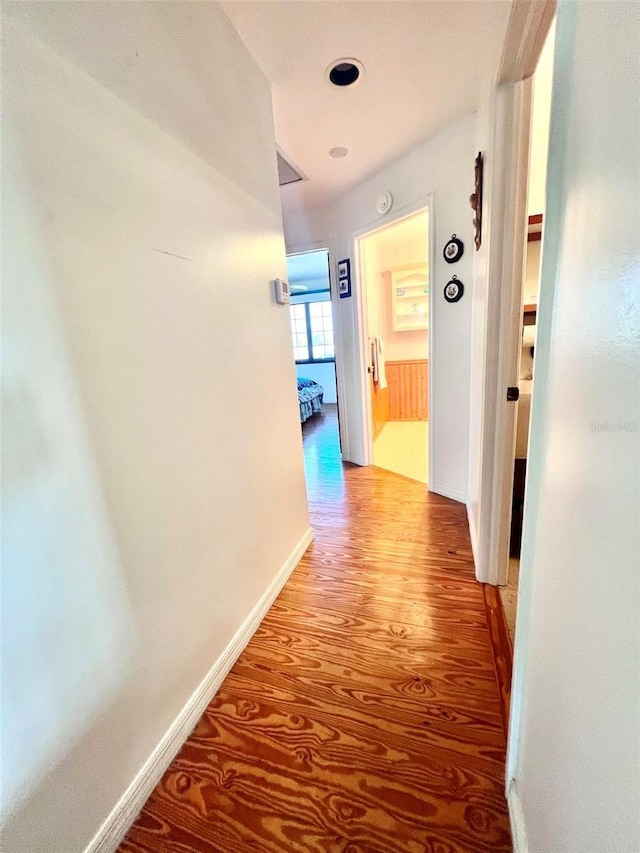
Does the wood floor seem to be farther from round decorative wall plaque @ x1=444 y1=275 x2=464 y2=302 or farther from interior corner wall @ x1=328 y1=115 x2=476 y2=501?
round decorative wall plaque @ x1=444 y1=275 x2=464 y2=302

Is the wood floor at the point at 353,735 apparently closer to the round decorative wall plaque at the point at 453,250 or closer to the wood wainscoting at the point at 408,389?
the round decorative wall plaque at the point at 453,250

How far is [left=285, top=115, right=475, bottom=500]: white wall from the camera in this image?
2.17m

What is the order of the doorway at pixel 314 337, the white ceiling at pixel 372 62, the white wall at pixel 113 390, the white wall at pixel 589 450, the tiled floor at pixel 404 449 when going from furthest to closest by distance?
the doorway at pixel 314 337
the tiled floor at pixel 404 449
the white ceiling at pixel 372 62
the white wall at pixel 113 390
the white wall at pixel 589 450

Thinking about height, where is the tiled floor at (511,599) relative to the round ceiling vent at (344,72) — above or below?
below

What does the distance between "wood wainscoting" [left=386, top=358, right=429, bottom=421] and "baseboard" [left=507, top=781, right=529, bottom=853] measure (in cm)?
432

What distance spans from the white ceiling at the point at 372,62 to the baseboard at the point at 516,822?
231 centimetres

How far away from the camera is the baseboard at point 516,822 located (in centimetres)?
80

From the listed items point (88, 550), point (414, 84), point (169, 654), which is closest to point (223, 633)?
point (169, 654)

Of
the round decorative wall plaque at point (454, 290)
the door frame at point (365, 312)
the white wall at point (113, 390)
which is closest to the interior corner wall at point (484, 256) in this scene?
the round decorative wall plaque at point (454, 290)

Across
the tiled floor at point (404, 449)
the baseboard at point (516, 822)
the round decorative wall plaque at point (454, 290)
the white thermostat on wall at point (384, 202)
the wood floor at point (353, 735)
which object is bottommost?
the wood floor at point (353, 735)

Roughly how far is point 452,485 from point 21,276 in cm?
271

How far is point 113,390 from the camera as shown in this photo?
0.91 m

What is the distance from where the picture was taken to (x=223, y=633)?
137 cm

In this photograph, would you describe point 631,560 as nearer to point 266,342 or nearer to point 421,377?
point 266,342
